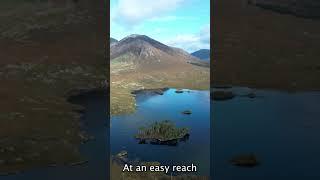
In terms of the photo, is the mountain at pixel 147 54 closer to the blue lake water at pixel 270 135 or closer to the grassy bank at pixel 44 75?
the grassy bank at pixel 44 75

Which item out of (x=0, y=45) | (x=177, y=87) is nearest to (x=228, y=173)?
(x=177, y=87)

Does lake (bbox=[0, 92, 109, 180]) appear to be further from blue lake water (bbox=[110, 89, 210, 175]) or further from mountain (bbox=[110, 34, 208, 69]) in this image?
mountain (bbox=[110, 34, 208, 69])

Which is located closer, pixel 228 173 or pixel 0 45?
pixel 228 173

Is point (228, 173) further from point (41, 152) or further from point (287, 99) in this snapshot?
point (41, 152)

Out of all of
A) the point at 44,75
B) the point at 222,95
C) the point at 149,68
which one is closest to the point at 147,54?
the point at 149,68

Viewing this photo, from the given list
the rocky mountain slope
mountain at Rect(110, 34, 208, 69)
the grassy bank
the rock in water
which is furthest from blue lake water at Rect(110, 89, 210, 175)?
mountain at Rect(110, 34, 208, 69)

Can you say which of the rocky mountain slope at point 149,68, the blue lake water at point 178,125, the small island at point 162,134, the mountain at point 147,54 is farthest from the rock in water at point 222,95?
the mountain at point 147,54
